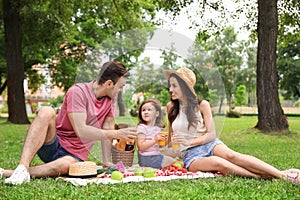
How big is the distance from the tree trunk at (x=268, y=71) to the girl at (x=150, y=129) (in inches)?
273

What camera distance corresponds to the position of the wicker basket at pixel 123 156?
4.25 m

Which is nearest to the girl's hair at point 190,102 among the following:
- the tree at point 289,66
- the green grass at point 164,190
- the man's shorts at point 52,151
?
the green grass at point 164,190

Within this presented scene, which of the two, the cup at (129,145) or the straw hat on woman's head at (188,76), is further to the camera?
the cup at (129,145)

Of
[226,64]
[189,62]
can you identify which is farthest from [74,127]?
[226,64]

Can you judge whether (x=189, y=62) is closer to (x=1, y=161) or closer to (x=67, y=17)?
(x=1, y=161)

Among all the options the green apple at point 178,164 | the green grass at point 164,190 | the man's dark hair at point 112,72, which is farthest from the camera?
the green apple at point 178,164

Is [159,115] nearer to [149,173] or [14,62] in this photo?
[149,173]

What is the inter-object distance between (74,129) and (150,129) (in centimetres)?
63

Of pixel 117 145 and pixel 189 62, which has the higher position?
pixel 189 62

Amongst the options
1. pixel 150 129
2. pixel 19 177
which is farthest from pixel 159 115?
pixel 19 177

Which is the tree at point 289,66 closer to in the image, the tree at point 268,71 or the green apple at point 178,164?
the tree at point 268,71

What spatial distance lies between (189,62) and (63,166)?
54.5 inches

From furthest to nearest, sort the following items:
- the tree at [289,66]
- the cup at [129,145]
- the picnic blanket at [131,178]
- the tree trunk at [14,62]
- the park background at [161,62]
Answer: the tree at [289,66] < the tree trunk at [14,62] < the cup at [129,145] < the picnic blanket at [131,178] < the park background at [161,62]

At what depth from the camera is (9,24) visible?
571 inches
